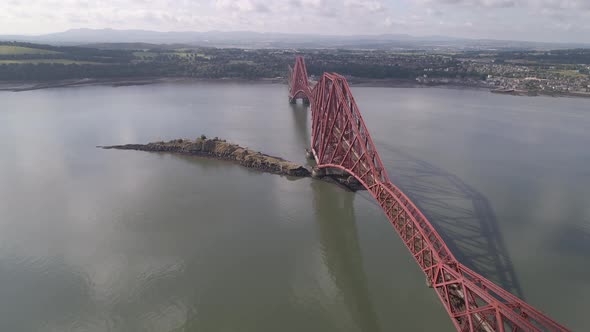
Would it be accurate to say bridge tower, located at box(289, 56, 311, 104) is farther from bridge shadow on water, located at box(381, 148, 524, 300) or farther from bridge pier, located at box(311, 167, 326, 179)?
bridge pier, located at box(311, 167, 326, 179)

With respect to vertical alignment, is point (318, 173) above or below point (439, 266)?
below

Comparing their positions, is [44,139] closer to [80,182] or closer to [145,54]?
[80,182]

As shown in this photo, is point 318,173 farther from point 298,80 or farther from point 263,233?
point 298,80

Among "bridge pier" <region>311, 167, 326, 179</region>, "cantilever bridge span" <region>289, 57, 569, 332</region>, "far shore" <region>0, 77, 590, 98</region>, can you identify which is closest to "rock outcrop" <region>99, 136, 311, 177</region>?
"bridge pier" <region>311, 167, 326, 179</region>

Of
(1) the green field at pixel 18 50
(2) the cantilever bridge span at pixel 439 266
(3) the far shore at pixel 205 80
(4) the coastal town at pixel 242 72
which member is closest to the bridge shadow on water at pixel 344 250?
(2) the cantilever bridge span at pixel 439 266

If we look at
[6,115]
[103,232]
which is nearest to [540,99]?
[103,232]

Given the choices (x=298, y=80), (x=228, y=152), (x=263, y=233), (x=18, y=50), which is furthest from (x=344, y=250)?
(x=18, y=50)

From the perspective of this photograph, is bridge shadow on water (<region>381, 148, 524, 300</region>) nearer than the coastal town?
Yes
